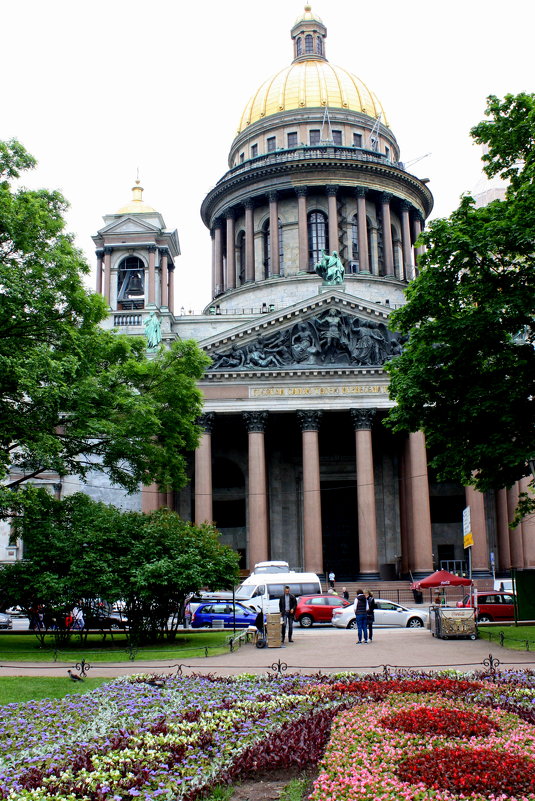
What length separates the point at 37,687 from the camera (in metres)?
16.6

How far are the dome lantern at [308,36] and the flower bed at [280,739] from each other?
267 feet

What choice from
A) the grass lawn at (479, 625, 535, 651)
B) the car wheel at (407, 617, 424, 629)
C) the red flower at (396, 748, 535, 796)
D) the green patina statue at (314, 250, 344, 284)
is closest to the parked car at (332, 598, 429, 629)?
the car wheel at (407, 617, 424, 629)

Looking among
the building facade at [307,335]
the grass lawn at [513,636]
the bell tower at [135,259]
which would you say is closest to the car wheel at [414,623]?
the grass lawn at [513,636]

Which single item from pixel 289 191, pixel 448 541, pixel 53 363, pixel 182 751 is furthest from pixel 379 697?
pixel 289 191

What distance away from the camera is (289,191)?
72.5 m

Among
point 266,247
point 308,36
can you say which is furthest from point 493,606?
point 308,36

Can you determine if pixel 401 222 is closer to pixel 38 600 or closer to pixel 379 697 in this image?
pixel 38 600

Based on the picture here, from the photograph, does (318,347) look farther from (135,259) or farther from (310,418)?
(135,259)

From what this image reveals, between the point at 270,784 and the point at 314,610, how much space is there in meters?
27.2

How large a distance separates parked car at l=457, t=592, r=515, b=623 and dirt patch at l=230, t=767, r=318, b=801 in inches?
1002

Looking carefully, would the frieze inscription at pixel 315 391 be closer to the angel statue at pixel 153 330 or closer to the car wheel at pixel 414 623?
the angel statue at pixel 153 330

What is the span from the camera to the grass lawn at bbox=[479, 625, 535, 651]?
23.4 m

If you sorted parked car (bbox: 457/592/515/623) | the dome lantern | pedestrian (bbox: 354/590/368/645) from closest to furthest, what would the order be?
1. pedestrian (bbox: 354/590/368/645)
2. parked car (bbox: 457/592/515/623)
3. the dome lantern

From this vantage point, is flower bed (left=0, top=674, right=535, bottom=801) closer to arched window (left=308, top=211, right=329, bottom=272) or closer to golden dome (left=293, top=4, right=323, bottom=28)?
arched window (left=308, top=211, right=329, bottom=272)
